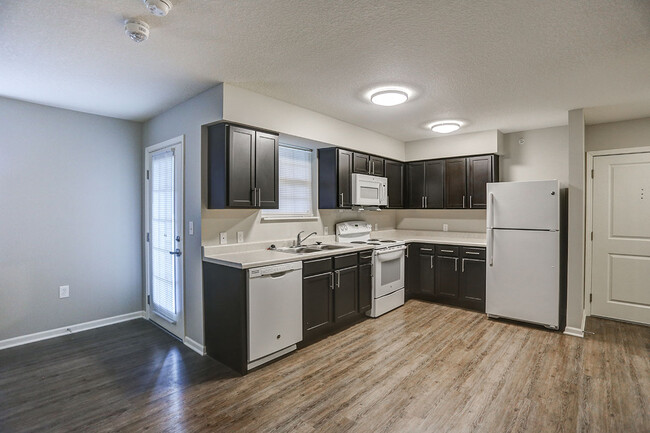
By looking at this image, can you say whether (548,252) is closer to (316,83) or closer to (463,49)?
(463,49)

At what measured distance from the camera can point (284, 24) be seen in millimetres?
2020

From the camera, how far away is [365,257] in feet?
13.3

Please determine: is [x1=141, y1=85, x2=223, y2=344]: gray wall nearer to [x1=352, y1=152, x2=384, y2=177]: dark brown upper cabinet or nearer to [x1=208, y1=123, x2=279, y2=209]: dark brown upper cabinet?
[x1=208, y1=123, x2=279, y2=209]: dark brown upper cabinet

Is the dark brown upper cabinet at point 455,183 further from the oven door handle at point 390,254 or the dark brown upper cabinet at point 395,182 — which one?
the oven door handle at point 390,254

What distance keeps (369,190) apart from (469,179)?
1.57 meters

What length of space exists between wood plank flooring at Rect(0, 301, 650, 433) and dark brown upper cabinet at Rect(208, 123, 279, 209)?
60.1 inches

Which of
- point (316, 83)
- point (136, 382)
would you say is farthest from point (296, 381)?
point (316, 83)

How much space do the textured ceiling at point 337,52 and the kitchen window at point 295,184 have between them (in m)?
0.85

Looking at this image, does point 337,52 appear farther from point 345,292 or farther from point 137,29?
point 345,292

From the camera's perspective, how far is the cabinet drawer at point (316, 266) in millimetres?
3262

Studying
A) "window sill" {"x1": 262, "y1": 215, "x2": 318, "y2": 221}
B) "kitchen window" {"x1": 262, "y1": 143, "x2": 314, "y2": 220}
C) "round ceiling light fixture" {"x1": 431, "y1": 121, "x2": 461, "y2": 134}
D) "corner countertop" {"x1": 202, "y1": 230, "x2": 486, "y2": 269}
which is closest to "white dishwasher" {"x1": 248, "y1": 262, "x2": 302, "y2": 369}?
"corner countertop" {"x1": 202, "y1": 230, "x2": 486, "y2": 269}

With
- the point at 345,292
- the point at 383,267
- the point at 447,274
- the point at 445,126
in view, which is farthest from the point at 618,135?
the point at 345,292

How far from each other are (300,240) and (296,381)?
176 cm

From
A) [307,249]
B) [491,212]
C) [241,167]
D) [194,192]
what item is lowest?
[307,249]
